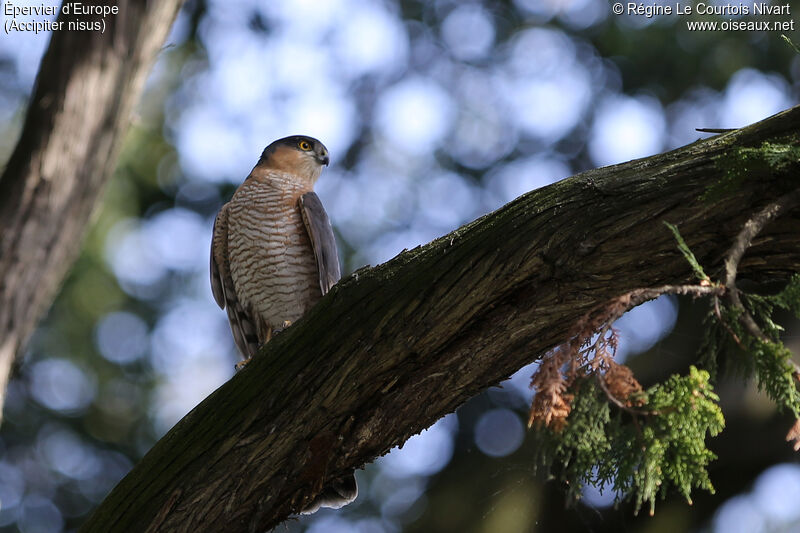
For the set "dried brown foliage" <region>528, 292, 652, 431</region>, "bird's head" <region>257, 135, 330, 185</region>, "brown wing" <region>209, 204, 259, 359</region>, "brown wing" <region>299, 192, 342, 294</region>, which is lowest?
→ "brown wing" <region>209, 204, 259, 359</region>

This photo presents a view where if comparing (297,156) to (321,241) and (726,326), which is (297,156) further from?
(726,326)

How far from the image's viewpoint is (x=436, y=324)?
7.84 feet

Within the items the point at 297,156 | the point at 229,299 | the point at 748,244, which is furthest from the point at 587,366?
the point at 297,156

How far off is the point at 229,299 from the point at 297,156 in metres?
1.10

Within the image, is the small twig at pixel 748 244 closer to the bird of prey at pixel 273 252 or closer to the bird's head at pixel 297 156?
the bird of prey at pixel 273 252

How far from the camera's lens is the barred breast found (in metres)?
4.55

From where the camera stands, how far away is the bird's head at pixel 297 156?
207 inches

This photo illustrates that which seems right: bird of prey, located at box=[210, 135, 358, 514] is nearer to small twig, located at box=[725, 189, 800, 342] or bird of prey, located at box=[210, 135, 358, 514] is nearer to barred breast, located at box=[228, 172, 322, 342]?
barred breast, located at box=[228, 172, 322, 342]

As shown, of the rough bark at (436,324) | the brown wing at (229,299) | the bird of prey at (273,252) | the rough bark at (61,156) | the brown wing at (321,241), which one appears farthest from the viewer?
the brown wing at (229,299)

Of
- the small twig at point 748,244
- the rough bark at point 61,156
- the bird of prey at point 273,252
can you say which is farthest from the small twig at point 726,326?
the bird of prey at point 273,252

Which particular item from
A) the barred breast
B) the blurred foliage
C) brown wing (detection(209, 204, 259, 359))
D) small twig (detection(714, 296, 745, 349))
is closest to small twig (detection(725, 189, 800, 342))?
small twig (detection(714, 296, 745, 349))

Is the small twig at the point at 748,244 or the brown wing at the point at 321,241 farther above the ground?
the small twig at the point at 748,244

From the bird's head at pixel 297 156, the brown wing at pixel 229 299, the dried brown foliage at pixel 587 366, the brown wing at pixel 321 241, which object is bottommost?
the brown wing at pixel 229 299

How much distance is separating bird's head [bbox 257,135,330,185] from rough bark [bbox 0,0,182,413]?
1605mm
